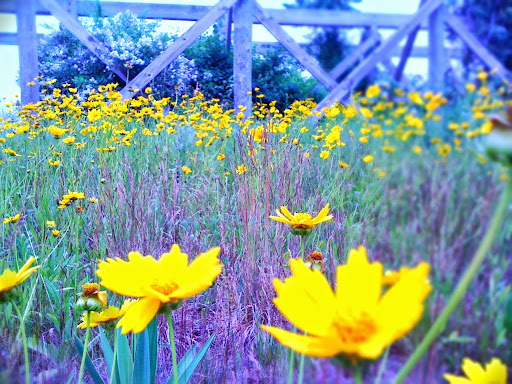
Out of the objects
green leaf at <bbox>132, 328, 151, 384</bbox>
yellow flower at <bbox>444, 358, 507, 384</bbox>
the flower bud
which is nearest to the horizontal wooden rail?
the flower bud

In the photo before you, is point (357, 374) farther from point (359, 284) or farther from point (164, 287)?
point (164, 287)

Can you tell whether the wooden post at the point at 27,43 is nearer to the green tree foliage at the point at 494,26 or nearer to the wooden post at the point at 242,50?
the wooden post at the point at 242,50

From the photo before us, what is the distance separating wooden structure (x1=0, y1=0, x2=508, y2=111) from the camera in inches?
14.5

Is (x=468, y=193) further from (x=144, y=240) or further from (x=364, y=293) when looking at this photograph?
(x=144, y=240)

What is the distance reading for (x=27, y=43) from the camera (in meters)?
0.81

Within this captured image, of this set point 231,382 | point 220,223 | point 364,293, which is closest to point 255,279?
point 220,223

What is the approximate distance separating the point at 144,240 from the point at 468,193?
1.52m

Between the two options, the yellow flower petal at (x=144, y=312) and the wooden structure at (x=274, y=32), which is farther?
the yellow flower petal at (x=144, y=312)

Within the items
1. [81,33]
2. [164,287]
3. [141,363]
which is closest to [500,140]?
[164,287]

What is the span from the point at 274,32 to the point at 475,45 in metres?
0.26

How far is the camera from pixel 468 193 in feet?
1.05

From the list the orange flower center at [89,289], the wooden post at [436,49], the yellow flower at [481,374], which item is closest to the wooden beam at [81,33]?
the orange flower center at [89,289]

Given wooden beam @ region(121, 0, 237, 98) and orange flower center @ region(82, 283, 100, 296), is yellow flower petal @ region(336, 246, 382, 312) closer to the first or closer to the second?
wooden beam @ region(121, 0, 237, 98)

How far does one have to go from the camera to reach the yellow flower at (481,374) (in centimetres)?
35
